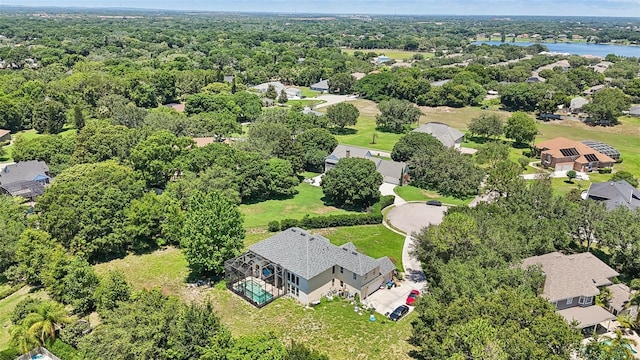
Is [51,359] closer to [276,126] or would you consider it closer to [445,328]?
[445,328]

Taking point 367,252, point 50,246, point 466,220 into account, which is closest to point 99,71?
point 50,246

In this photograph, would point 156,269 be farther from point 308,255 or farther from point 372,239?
point 372,239

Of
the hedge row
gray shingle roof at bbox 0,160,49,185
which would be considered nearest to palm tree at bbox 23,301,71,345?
the hedge row

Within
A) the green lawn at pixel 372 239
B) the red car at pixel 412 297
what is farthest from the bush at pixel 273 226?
the red car at pixel 412 297

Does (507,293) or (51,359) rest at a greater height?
(507,293)

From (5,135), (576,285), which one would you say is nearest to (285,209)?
(576,285)

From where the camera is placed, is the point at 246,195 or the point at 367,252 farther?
the point at 246,195

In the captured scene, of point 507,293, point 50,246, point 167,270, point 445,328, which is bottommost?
point 167,270

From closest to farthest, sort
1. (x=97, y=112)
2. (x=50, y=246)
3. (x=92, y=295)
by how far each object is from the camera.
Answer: (x=92, y=295) < (x=50, y=246) < (x=97, y=112)
